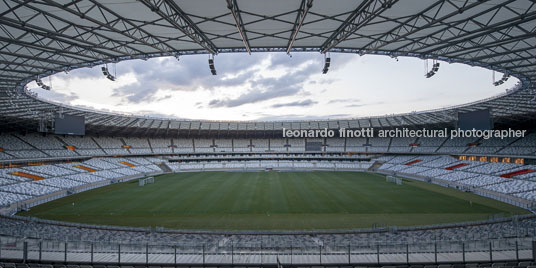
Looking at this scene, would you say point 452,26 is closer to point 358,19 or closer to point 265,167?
point 358,19

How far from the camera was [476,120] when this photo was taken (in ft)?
99.3

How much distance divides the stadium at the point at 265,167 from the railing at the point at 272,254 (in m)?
0.06

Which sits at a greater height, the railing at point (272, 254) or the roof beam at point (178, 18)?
the roof beam at point (178, 18)

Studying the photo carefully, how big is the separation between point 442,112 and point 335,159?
2547 cm

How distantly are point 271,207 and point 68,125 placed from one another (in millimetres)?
27165

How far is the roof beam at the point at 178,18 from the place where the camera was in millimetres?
9352

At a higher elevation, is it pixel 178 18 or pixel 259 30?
pixel 259 30

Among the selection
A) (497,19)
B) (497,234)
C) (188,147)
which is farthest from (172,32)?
(188,147)

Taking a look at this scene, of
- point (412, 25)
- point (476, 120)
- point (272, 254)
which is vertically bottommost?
point (272, 254)

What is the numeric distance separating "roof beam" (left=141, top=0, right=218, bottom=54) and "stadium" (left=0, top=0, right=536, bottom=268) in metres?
0.08

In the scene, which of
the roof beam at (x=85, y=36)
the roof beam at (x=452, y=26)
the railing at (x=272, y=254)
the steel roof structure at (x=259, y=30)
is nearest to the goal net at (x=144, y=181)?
the steel roof structure at (x=259, y=30)

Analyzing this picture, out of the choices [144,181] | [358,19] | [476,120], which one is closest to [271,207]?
[358,19]

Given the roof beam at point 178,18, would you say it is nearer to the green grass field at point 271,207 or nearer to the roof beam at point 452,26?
the roof beam at point 452,26

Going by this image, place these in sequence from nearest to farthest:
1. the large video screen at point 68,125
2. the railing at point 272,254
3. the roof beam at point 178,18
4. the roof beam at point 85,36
Answer: the railing at point 272,254 < the roof beam at point 178,18 < the roof beam at point 85,36 < the large video screen at point 68,125
